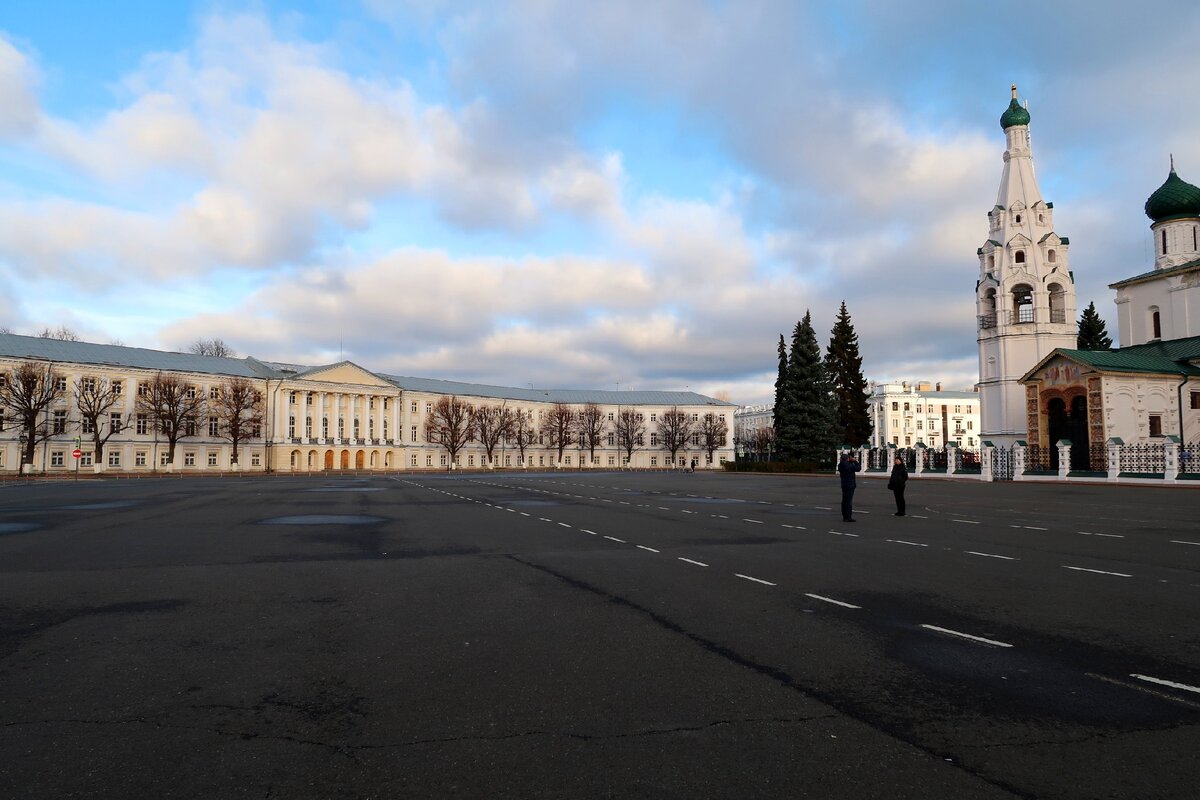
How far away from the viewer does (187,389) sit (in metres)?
89.2

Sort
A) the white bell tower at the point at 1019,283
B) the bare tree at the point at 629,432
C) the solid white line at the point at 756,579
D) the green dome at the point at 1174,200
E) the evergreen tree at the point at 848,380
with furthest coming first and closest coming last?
the bare tree at the point at 629,432 → the evergreen tree at the point at 848,380 → the white bell tower at the point at 1019,283 → the green dome at the point at 1174,200 → the solid white line at the point at 756,579

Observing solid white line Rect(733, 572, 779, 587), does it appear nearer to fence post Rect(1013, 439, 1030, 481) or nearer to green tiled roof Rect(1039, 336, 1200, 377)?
fence post Rect(1013, 439, 1030, 481)

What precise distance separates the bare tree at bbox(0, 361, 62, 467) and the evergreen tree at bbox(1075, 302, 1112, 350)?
9564cm

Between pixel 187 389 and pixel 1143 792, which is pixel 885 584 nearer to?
pixel 1143 792

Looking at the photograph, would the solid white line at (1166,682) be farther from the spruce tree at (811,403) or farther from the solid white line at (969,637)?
the spruce tree at (811,403)

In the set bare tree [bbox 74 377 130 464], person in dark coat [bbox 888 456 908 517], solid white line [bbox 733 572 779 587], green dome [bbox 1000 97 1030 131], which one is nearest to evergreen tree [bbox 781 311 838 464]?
green dome [bbox 1000 97 1030 131]

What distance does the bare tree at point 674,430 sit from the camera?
13438 cm

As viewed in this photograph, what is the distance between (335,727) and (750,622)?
4.18 m

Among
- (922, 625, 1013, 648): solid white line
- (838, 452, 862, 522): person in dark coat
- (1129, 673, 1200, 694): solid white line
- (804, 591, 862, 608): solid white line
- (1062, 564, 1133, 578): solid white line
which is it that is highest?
(838, 452, 862, 522): person in dark coat

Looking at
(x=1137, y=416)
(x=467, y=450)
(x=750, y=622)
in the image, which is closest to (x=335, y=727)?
(x=750, y=622)

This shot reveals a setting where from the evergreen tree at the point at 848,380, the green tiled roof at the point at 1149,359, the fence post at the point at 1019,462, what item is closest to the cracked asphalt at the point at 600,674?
the fence post at the point at 1019,462

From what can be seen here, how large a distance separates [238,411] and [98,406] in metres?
15.1

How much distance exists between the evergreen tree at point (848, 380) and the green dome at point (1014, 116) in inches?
965

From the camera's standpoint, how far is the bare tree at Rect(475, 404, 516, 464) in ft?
391
